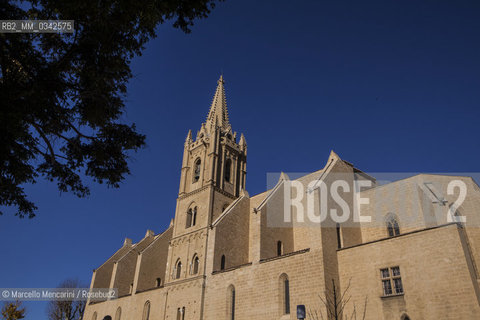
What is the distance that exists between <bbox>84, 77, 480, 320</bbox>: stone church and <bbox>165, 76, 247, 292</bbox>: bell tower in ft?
0.38

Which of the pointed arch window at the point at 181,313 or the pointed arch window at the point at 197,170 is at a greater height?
the pointed arch window at the point at 197,170

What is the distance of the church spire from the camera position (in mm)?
37375

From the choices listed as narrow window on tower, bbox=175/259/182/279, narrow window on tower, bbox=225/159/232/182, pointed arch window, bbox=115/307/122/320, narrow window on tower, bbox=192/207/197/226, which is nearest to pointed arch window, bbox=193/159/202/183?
narrow window on tower, bbox=225/159/232/182

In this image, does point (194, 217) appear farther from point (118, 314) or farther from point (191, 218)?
point (118, 314)

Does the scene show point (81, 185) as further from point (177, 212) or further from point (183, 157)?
point (183, 157)

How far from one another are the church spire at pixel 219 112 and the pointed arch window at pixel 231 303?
16.8 m

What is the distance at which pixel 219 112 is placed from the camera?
39219 millimetres

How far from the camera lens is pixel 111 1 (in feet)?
33.0

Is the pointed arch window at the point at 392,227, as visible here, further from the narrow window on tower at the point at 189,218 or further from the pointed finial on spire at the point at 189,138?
the pointed finial on spire at the point at 189,138

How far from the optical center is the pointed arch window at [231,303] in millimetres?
23938

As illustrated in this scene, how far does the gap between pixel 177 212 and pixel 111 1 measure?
2589 cm

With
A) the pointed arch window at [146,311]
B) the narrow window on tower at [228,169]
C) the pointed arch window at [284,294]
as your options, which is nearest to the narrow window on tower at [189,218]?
the narrow window on tower at [228,169]

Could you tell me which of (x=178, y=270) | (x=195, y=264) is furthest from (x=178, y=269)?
(x=195, y=264)

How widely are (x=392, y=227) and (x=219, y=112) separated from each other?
22291 millimetres
